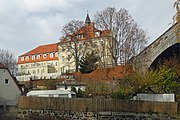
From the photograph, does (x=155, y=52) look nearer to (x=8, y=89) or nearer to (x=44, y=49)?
(x=8, y=89)

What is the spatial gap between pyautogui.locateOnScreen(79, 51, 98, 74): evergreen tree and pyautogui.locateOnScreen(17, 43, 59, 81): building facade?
3321cm

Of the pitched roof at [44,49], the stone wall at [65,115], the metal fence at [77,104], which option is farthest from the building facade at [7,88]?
the pitched roof at [44,49]

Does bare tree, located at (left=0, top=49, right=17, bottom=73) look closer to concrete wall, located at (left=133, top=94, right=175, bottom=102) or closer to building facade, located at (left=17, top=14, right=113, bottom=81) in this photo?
building facade, located at (left=17, top=14, right=113, bottom=81)

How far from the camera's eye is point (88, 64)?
46.6 m

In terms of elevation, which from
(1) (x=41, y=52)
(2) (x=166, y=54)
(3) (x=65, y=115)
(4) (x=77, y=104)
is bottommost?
(3) (x=65, y=115)

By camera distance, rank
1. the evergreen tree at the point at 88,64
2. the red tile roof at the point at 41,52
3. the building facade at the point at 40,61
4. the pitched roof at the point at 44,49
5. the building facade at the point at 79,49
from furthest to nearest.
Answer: the pitched roof at the point at 44,49 < the red tile roof at the point at 41,52 < the building facade at the point at 40,61 < the evergreen tree at the point at 88,64 < the building facade at the point at 79,49

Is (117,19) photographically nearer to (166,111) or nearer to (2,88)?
(2,88)

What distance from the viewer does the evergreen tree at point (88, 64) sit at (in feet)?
150

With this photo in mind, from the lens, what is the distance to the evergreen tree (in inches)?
1805

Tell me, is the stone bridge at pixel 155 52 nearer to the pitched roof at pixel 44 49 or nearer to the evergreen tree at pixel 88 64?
the evergreen tree at pixel 88 64

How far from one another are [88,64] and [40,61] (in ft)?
138

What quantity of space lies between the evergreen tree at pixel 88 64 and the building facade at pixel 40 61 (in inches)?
1307

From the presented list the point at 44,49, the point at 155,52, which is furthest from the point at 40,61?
the point at 155,52

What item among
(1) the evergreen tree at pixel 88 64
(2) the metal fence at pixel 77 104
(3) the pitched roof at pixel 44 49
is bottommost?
(2) the metal fence at pixel 77 104
